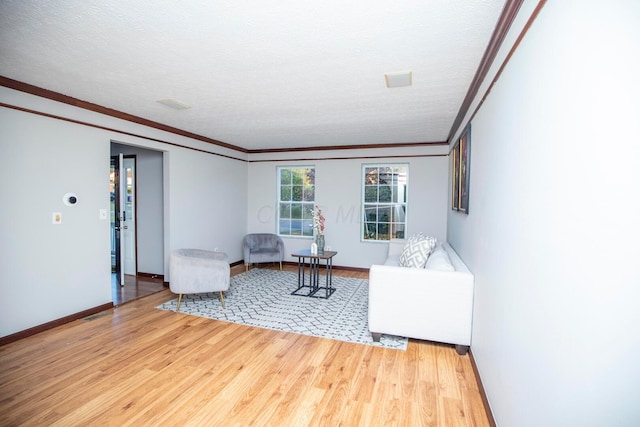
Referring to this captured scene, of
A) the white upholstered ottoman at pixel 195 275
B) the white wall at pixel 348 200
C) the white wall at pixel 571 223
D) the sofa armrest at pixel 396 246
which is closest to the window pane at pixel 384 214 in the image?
the white wall at pixel 348 200

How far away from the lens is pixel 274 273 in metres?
5.73

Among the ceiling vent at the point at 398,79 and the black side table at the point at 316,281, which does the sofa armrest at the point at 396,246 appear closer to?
the black side table at the point at 316,281

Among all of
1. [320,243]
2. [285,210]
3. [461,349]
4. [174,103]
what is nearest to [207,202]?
[285,210]

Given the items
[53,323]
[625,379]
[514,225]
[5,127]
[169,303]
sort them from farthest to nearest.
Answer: [169,303] → [53,323] → [5,127] → [514,225] → [625,379]

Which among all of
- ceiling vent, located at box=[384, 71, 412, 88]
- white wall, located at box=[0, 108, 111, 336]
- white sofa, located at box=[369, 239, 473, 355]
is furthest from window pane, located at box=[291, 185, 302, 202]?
ceiling vent, located at box=[384, 71, 412, 88]

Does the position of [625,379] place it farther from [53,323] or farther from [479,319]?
[53,323]

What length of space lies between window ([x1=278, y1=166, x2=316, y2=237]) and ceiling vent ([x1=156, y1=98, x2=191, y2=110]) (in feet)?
10.2

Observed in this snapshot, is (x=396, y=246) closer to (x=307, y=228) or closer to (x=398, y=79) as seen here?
(x=307, y=228)

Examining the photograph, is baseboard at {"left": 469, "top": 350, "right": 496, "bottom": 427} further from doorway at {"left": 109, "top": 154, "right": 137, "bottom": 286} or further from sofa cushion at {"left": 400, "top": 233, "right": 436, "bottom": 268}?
doorway at {"left": 109, "top": 154, "right": 137, "bottom": 286}

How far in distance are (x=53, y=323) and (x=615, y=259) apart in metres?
4.36

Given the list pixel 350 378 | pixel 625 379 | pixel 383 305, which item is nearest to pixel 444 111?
pixel 383 305

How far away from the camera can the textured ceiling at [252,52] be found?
1.71 metres

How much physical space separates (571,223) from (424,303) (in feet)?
6.37

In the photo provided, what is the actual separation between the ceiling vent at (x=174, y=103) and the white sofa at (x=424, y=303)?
2720 mm
